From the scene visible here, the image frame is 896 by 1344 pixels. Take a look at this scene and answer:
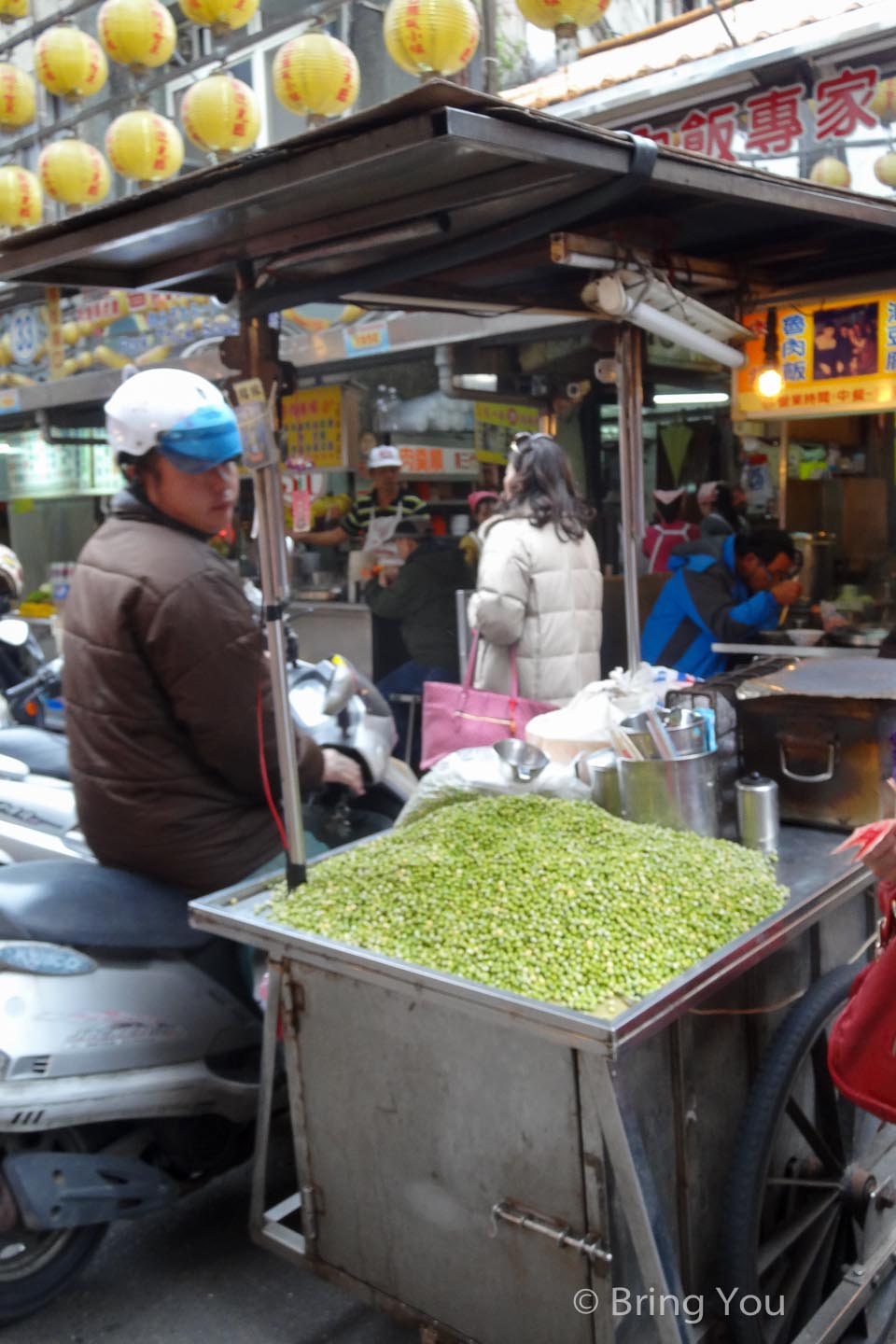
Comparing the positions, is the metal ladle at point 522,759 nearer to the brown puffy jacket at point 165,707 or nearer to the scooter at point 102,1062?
the brown puffy jacket at point 165,707

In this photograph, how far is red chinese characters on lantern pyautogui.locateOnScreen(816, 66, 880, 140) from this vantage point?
634cm

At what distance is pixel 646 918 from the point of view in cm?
227

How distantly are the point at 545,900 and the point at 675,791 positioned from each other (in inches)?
20.2

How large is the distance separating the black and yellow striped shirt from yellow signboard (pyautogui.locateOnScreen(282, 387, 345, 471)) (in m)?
0.51

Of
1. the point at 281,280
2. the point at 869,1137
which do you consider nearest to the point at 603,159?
the point at 281,280

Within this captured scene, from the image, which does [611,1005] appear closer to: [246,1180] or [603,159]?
[603,159]

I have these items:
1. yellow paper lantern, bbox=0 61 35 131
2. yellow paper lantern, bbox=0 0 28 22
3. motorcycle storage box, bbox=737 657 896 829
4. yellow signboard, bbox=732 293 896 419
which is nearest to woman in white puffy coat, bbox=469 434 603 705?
yellow signboard, bbox=732 293 896 419

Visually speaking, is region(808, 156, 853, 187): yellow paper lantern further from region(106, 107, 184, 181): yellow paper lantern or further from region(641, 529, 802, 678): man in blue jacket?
region(106, 107, 184, 181): yellow paper lantern

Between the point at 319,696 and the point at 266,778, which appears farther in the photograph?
the point at 319,696

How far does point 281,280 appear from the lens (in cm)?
292

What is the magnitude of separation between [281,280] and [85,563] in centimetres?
88

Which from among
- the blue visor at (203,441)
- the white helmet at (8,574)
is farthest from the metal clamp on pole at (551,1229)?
the white helmet at (8,574)

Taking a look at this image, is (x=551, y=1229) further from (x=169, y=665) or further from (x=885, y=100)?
(x=885, y=100)

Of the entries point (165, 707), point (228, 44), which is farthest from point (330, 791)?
point (228, 44)
